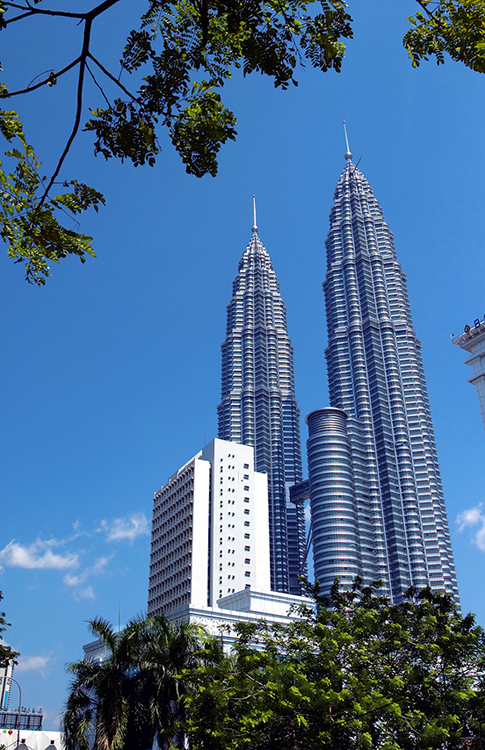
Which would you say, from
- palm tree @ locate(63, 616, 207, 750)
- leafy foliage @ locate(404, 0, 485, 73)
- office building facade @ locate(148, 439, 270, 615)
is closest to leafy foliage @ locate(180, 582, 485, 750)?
palm tree @ locate(63, 616, 207, 750)

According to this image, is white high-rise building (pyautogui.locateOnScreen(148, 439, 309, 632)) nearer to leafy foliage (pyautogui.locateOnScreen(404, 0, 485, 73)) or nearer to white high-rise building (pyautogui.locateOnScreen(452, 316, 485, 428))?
white high-rise building (pyautogui.locateOnScreen(452, 316, 485, 428))

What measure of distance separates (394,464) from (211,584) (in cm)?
10100

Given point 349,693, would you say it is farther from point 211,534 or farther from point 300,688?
point 211,534

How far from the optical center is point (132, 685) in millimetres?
30641

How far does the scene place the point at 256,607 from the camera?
290ft

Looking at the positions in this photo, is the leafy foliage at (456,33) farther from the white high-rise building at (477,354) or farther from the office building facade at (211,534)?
the office building facade at (211,534)

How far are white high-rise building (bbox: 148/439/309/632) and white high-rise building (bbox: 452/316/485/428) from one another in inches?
1897

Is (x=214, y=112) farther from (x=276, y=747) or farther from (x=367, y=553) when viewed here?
(x=367, y=553)

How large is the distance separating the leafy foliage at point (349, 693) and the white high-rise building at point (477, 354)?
32.8 metres

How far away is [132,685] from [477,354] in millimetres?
44811

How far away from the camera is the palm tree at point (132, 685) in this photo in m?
28.9

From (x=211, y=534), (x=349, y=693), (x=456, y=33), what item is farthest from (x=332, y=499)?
(x=456, y=33)

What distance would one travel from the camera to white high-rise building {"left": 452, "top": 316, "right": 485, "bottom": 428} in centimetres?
6066

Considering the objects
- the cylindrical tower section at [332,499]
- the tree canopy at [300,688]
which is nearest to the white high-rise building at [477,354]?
the tree canopy at [300,688]
